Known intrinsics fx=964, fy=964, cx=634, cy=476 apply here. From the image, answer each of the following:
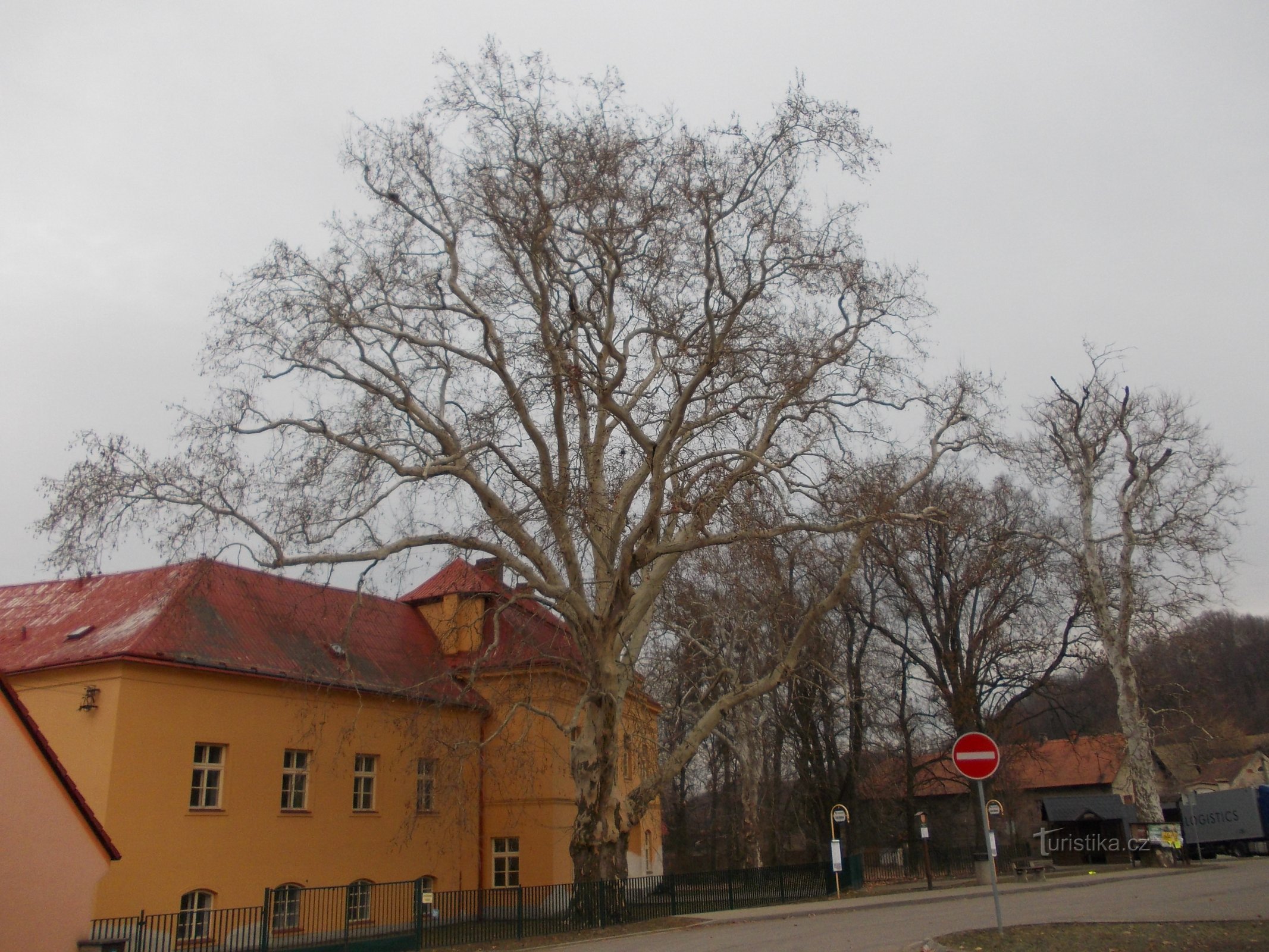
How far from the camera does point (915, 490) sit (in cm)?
2884

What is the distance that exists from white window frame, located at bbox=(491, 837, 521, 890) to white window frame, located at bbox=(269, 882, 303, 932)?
776 centimetres

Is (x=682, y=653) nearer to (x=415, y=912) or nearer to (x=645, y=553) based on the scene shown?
(x=645, y=553)

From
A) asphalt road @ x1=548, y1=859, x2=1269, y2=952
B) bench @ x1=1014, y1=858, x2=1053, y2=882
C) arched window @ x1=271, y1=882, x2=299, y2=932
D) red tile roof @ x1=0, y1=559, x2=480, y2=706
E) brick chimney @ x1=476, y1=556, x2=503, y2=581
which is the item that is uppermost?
brick chimney @ x1=476, y1=556, x2=503, y2=581

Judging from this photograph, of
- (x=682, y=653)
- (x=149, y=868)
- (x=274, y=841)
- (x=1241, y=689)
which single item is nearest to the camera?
(x=149, y=868)

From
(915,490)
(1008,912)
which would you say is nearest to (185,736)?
(1008,912)

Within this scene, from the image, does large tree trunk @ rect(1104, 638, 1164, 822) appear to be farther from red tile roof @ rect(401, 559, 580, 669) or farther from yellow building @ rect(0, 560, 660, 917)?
red tile roof @ rect(401, 559, 580, 669)

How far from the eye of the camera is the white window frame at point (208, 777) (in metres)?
21.6

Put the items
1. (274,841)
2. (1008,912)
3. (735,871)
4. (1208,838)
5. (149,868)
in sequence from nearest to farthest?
(1008,912) < (149,868) < (274,841) < (735,871) < (1208,838)

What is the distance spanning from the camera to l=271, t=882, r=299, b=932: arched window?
21.8 metres

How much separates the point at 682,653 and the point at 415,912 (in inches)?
565

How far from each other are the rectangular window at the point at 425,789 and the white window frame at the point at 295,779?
3741 mm

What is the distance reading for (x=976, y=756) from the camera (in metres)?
12.6

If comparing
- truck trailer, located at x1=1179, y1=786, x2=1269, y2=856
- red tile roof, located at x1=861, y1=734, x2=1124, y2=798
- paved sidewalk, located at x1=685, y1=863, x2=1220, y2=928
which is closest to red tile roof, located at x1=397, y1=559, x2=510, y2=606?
paved sidewalk, located at x1=685, y1=863, x2=1220, y2=928

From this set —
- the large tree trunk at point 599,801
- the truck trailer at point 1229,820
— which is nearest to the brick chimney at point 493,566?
the large tree trunk at point 599,801
